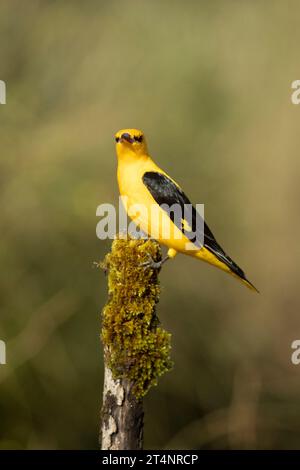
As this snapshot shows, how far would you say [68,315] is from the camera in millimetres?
6805

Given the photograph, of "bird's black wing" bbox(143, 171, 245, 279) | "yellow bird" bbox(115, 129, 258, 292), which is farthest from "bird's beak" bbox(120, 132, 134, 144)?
"bird's black wing" bbox(143, 171, 245, 279)

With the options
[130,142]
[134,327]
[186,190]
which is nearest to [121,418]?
[134,327]

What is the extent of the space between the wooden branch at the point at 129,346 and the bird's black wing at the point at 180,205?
560 mm

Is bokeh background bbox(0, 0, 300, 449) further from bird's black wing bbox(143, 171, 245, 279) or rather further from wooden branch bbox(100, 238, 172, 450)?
wooden branch bbox(100, 238, 172, 450)

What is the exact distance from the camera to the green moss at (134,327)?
4285 mm

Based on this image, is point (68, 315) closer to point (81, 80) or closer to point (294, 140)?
point (81, 80)

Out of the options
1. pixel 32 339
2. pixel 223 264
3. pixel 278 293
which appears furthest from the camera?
pixel 278 293

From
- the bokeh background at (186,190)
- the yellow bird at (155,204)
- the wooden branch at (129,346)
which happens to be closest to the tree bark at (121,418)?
the wooden branch at (129,346)

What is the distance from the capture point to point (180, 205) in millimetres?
5070

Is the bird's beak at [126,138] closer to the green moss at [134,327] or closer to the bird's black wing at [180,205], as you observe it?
the bird's black wing at [180,205]

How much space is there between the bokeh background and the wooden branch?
245 cm

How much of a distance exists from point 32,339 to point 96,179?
1593mm
